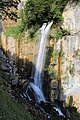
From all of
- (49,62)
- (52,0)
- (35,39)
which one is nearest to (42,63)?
(49,62)

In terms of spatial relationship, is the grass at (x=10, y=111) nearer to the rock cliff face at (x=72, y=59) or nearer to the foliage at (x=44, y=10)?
the rock cliff face at (x=72, y=59)

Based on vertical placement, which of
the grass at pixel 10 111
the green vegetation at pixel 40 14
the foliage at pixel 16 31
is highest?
the green vegetation at pixel 40 14

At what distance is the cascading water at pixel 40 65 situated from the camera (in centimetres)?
2309

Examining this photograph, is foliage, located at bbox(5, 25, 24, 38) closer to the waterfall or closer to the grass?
the waterfall

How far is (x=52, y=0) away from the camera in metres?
26.1

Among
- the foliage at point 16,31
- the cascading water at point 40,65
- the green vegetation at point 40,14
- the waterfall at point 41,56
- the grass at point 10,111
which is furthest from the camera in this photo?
the foliage at point 16,31

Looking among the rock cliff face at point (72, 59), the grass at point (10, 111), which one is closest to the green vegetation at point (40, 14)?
the rock cliff face at point (72, 59)

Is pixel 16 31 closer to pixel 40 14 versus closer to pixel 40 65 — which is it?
pixel 40 14

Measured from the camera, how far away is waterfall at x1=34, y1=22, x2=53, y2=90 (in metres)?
24.3

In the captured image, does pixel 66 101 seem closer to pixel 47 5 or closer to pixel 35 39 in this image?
pixel 35 39

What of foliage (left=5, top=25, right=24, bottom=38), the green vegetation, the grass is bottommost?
the grass

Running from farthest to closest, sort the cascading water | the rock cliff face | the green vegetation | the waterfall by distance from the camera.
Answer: the green vegetation, the waterfall, the cascading water, the rock cliff face

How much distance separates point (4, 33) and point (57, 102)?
978 centimetres

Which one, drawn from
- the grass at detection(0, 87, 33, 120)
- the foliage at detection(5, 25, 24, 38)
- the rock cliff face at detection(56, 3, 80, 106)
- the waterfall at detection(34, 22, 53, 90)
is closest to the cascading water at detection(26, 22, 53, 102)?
the waterfall at detection(34, 22, 53, 90)
